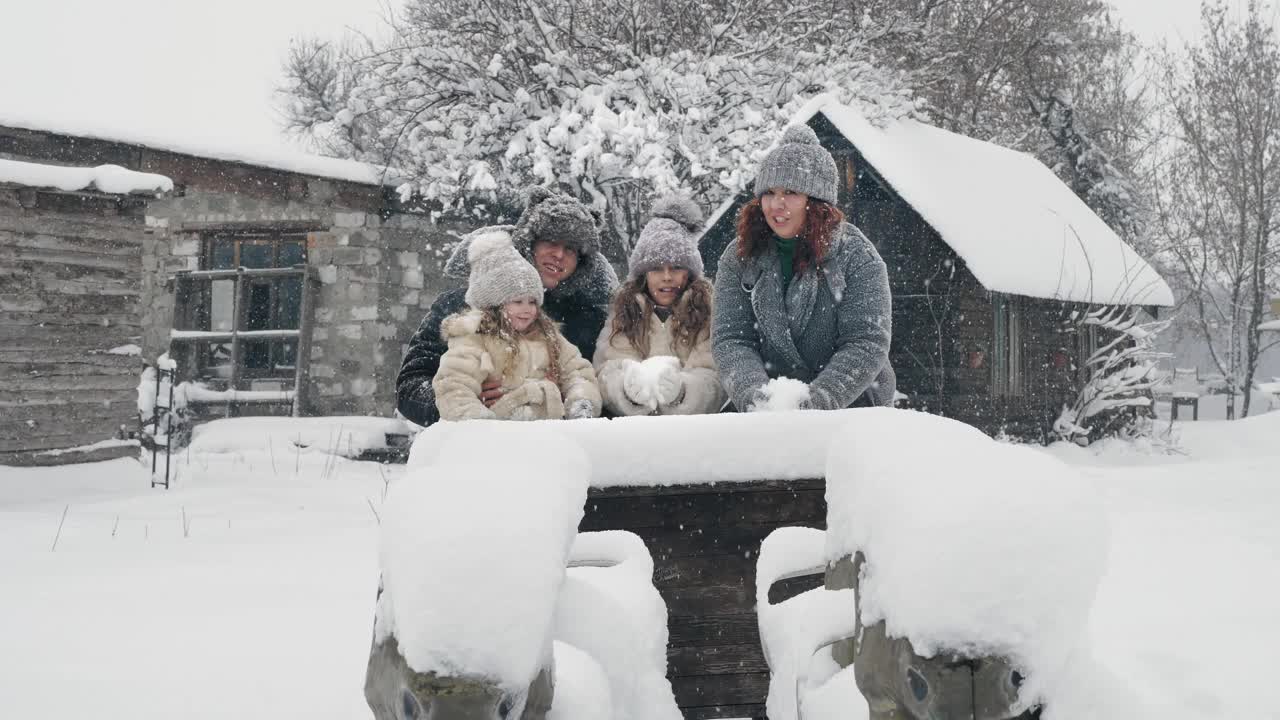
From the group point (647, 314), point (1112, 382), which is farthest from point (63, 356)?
point (1112, 382)

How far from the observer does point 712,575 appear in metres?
2.03

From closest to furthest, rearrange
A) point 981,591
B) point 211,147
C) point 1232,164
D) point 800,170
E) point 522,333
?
point 981,591 → point 800,170 → point 522,333 → point 211,147 → point 1232,164

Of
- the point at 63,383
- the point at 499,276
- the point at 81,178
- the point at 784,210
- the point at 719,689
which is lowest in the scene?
the point at 63,383

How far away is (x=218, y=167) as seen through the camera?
9.82 meters

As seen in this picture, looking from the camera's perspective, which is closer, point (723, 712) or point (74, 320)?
point (723, 712)

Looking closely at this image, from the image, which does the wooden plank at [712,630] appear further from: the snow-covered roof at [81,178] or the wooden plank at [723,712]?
the snow-covered roof at [81,178]

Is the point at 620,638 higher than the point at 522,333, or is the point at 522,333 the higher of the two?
the point at 522,333

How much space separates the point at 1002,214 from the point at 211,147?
357 inches

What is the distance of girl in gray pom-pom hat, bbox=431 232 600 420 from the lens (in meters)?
3.21

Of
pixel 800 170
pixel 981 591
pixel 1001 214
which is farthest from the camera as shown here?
pixel 1001 214

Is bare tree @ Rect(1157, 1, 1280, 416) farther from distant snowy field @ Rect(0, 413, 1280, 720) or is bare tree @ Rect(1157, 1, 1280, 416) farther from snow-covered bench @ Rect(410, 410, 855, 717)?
snow-covered bench @ Rect(410, 410, 855, 717)

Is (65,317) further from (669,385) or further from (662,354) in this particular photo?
(669,385)

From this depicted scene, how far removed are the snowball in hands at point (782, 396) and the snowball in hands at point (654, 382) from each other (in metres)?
0.35

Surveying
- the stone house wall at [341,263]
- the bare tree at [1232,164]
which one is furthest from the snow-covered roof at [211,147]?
the bare tree at [1232,164]
